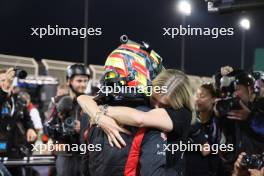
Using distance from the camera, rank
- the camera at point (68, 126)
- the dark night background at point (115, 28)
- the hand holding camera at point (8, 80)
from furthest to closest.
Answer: the dark night background at point (115, 28) → the hand holding camera at point (8, 80) → the camera at point (68, 126)

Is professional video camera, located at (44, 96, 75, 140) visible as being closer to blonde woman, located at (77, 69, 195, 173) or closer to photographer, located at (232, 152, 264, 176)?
photographer, located at (232, 152, 264, 176)

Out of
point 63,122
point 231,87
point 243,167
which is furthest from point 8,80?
point 243,167

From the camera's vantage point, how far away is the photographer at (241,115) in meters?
2.84

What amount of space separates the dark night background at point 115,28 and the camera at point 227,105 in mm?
1718

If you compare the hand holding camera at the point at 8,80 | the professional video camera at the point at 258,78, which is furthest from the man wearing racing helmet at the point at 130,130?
the hand holding camera at the point at 8,80

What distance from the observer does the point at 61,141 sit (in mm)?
4113

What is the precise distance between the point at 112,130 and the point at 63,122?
239 centimetres

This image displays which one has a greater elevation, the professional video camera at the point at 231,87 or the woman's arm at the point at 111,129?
the professional video camera at the point at 231,87

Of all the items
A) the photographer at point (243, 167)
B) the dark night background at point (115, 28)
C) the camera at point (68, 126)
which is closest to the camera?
the photographer at point (243, 167)

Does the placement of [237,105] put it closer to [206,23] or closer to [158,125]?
[158,125]

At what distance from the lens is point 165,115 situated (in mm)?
1735

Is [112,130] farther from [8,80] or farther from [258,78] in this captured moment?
[8,80]

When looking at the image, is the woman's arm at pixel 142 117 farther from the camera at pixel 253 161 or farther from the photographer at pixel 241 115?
the photographer at pixel 241 115

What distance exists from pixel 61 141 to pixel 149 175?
2586mm
